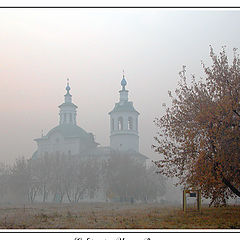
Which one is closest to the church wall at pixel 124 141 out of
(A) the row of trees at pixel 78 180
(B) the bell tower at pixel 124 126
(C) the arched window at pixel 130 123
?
(B) the bell tower at pixel 124 126

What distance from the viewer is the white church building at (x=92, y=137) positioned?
58.8 metres

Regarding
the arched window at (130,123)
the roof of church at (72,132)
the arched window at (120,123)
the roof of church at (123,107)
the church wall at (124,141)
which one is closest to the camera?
the church wall at (124,141)

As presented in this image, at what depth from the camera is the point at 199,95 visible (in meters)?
19.0

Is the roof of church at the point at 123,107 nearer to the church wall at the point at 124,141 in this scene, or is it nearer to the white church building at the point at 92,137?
the white church building at the point at 92,137

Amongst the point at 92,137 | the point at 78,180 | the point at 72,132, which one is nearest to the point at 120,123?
the point at 92,137

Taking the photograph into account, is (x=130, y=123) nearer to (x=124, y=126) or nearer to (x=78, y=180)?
(x=124, y=126)

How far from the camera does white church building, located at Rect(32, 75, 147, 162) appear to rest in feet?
193

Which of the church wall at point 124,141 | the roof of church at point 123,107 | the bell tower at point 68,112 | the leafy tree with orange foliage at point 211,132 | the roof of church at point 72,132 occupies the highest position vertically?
the bell tower at point 68,112

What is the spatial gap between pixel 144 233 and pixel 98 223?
2.57 m

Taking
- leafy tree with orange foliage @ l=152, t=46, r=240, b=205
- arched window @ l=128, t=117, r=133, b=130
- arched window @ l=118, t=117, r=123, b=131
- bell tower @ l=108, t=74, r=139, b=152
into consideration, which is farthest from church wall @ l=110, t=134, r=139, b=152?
leafy tree with orange foliage @ l=152, t=46, r=240, b=205

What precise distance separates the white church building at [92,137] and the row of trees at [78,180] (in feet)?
12.7

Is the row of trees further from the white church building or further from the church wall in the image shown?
the church wall

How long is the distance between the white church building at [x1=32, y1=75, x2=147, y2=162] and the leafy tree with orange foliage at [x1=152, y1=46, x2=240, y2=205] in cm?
3464

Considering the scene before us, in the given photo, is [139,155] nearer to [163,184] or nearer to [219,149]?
[163,184]
